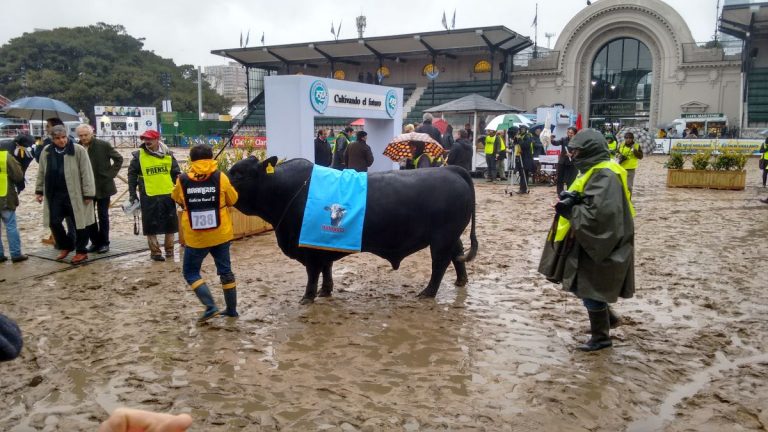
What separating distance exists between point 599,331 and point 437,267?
173cm

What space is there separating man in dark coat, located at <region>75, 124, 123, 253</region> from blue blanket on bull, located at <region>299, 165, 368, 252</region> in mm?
3092

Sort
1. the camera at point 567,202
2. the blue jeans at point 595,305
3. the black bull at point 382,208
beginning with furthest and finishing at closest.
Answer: the black bull at point 382,208, the blue jeans at point 595,305, the camera at point 567,202

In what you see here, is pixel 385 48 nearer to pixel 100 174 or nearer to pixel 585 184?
pixel 100 174

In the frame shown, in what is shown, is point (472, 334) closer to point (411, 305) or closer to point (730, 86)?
point (411, 305)

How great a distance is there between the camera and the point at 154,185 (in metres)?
6.79

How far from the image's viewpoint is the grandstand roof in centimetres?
3014

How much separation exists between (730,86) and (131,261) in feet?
101

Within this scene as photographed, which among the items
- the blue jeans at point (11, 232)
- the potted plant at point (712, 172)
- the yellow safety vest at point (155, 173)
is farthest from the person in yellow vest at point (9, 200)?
the potted plant at point (712, 172)

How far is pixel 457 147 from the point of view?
11.5m

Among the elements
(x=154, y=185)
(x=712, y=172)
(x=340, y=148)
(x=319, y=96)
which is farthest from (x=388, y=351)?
(x=712, y=172)

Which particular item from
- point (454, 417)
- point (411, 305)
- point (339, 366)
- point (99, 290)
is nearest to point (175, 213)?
point (99, 290)

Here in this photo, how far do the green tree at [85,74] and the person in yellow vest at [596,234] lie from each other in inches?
2164

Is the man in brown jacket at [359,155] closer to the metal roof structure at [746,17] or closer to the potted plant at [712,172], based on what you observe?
the potted plant at [712,172]

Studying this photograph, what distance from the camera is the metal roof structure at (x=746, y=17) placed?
26.2m
